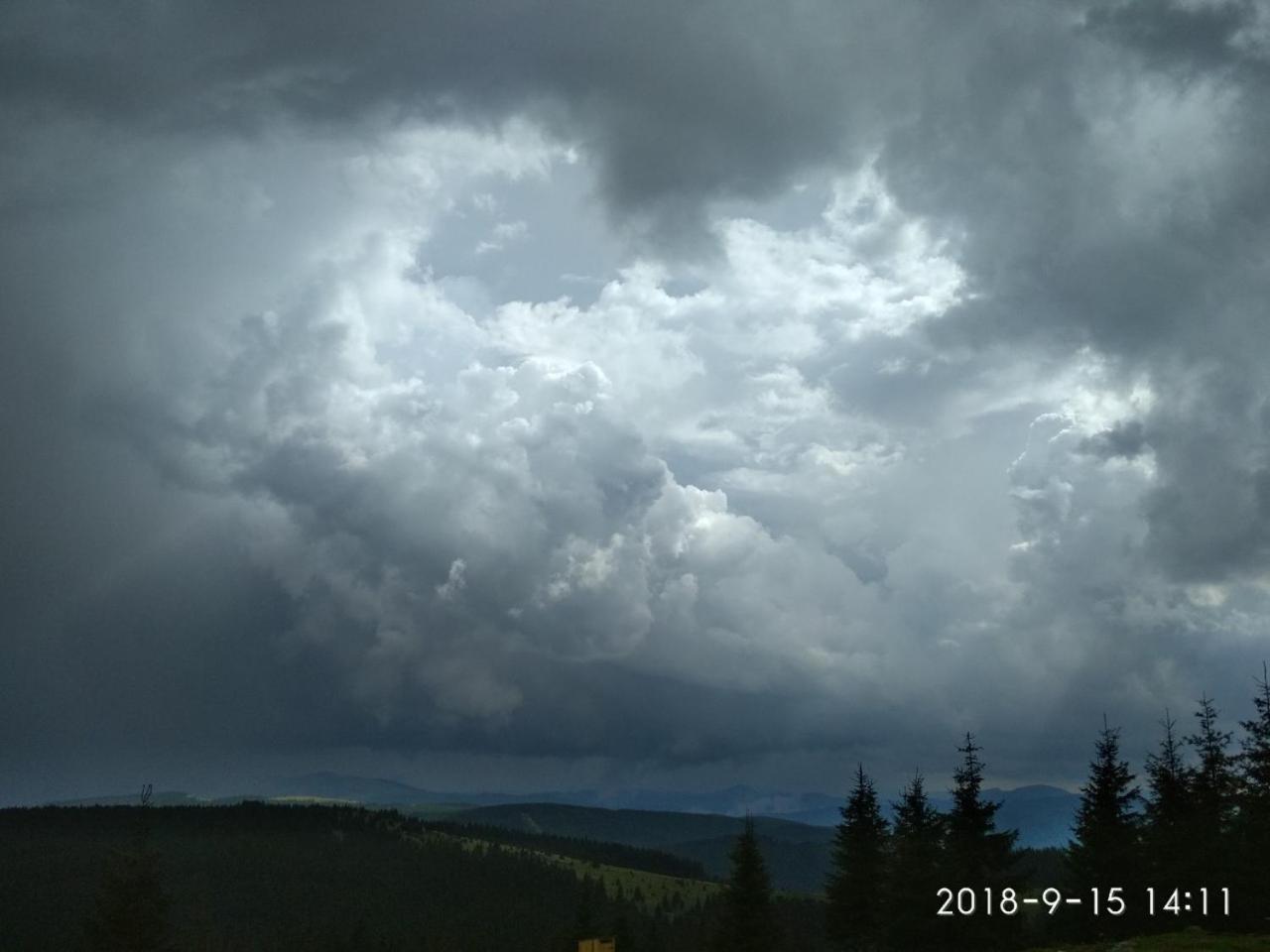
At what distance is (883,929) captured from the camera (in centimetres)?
5675

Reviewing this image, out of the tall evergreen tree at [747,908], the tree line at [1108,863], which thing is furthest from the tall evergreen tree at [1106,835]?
the tall evergreen tree at [747,908]

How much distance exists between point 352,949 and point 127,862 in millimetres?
74260

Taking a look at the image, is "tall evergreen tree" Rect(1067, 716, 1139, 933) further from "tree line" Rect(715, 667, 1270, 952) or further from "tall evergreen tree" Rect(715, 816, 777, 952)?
"tall evergreen tree" Rect(715, 816, 777, 952)

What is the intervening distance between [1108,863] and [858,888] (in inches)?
567

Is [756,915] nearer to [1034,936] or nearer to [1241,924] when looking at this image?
[1034,936]

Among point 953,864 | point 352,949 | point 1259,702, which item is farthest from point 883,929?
point 352,949

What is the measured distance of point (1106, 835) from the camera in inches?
2167

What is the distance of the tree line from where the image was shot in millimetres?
50938

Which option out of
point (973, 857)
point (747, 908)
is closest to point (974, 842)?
point (973, 857)
